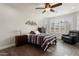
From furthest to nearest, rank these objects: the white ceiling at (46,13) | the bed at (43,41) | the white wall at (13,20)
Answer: the bed at (43,41), the white wall at (13,20), the white ceiling at (46,13)

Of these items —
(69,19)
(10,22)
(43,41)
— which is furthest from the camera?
(43,41)

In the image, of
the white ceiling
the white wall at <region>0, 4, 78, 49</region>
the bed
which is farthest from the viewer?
the bed

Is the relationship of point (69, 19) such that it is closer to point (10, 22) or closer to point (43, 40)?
point (43, 40)

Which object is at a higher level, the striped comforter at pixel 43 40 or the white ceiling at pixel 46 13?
the white ceiling at pixel 46 13

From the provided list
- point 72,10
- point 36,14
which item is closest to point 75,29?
point 72,10

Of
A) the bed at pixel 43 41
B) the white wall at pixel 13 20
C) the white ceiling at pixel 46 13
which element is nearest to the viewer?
the white ceiling at pixel 46 13

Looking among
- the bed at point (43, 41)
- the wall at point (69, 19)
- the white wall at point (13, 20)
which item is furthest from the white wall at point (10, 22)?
the bed at point (43, 41)

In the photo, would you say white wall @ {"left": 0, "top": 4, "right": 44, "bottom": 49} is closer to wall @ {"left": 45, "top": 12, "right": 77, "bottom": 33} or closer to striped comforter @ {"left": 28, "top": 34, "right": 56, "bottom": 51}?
wall @ {"left": 45, "top": 12, "right": 77, "bottom": 33}

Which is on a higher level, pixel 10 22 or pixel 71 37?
pixel 10 22

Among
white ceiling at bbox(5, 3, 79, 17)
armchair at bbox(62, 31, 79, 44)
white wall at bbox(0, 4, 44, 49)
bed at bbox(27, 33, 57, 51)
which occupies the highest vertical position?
white ceiling at bbox(5, 3, 79, 17)

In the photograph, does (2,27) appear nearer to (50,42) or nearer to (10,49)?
(10,49)

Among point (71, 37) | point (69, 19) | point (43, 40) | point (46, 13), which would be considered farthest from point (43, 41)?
point (69, 19)

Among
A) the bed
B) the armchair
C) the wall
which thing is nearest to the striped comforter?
the bed

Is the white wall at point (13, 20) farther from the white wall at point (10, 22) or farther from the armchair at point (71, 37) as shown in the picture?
the armchair at point (71, 37)
